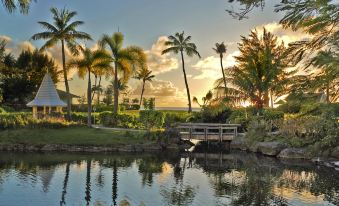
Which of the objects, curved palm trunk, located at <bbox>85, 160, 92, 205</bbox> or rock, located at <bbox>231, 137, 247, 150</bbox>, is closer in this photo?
curved palm trunk, located at <bbox>85, 160, 92, 205</bbox>

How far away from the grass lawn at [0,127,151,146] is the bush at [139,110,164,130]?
7.24m

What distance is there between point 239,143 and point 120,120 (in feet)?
47.3

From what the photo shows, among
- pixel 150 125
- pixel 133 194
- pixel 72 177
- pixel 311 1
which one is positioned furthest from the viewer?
pixel 150 125

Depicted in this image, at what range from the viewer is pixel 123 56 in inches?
1805

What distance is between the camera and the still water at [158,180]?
17.0 m

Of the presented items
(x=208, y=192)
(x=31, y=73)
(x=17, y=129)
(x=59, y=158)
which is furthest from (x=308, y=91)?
(x=31, y=73)

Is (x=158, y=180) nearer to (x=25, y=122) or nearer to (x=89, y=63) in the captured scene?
(x=25, y=122)

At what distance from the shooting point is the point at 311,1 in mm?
9602

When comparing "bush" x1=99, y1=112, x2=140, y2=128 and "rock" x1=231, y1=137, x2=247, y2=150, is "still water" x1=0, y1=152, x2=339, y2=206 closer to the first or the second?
"rock" x1=231, y1=137, x2=247, y2=150

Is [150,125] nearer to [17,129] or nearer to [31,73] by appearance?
[17,129]

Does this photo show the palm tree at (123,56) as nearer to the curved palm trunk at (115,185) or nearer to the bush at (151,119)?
the bush at (151,119)

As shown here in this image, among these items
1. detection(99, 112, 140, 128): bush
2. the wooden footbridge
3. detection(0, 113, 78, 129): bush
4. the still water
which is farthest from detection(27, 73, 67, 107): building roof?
the wooden footbridge

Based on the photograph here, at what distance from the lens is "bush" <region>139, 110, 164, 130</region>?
136ft

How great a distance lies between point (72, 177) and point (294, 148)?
56.9ft
